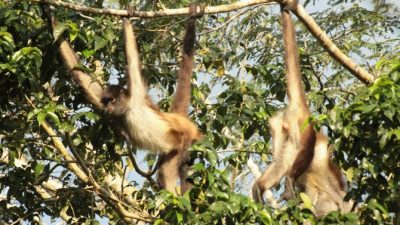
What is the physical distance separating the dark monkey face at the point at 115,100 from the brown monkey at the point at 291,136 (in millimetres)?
1535

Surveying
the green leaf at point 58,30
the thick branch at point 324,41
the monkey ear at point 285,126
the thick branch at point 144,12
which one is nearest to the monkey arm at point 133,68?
the green leaf at point 58,30

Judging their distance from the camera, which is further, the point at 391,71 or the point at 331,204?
the point at 331,204

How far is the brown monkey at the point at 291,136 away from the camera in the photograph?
22.4ft

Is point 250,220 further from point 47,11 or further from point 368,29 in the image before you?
point 368,29

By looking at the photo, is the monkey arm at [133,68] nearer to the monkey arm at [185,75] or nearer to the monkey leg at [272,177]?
the monkey arm at [185,75]

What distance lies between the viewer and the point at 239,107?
6.39 meters

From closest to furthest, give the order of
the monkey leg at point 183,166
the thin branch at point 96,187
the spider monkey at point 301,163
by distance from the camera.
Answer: the thin branch at point 96,187 < the monkey leg at point 183,166 < the spider monkey at point 301,163

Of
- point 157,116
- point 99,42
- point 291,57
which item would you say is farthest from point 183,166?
point 99,42

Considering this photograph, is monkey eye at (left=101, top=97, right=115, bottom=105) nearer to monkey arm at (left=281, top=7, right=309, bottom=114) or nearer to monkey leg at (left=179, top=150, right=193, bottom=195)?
monkey leg at (left=179, top=150, right=193, bottom=195)

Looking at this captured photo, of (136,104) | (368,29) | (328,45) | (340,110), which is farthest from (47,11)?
(368,29)

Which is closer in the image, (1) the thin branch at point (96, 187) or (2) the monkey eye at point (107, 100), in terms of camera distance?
(1) the thin branch at point (96, 187)

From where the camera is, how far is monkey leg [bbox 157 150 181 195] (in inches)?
286

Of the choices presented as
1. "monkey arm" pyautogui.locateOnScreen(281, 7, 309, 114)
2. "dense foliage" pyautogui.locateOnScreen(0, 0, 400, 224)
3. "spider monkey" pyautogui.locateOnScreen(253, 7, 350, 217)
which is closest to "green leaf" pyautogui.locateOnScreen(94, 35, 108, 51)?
"dense foliage" pyautogui.locateOnScreen(0, 0, 400, 224)

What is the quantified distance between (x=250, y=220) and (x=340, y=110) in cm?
93
